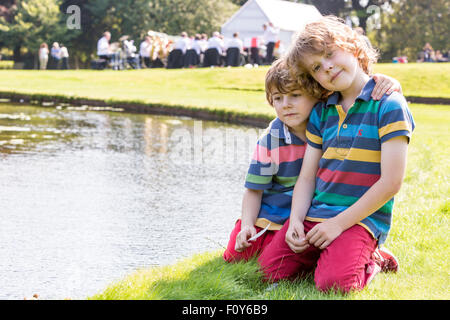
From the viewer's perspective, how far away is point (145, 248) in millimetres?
4008

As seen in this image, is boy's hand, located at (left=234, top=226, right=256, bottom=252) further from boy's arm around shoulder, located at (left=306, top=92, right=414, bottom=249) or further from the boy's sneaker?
the boy's sneaker

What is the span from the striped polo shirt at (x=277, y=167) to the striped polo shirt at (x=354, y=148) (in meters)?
0.17

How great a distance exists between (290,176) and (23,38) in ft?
130

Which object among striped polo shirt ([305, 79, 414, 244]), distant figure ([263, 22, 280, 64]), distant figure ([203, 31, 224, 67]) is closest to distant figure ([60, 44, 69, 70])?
distant figure ([203, 31, 224, 67])

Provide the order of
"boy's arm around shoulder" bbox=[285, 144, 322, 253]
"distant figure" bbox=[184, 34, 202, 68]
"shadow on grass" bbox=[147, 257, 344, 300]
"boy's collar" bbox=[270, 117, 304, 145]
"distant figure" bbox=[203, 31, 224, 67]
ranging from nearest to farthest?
"shadow on grass" bbox=[147, 257, 344, 300], "boy's arm around shoulder" bbox=[285, 144, 322, 253], "boy's collar" bbox=[270, 117, 304, 145], "distant figure" bbox=[203, 31, 224, 67], "distant figure" bbox=[184, 34, 202, 68]

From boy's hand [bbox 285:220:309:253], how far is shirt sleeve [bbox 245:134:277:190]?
1.06 feet

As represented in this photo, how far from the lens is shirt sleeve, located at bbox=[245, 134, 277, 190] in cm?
324

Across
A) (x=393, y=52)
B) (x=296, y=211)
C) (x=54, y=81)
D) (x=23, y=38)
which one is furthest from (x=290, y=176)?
(x=393, y=52)

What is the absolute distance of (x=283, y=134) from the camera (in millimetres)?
3248

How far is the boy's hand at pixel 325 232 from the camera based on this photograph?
2914 mm

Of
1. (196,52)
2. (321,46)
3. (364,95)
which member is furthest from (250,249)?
(196,52)

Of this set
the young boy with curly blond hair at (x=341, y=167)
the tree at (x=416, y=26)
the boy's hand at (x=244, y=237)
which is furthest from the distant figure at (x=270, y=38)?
the boy's hand at (x=244, y=237)
